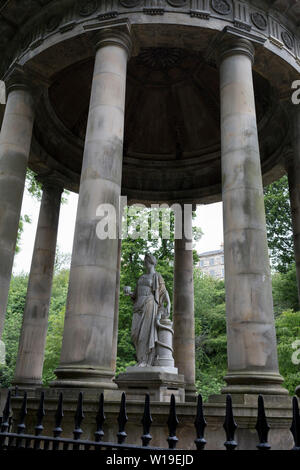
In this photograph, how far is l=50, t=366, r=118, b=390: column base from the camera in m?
11.0

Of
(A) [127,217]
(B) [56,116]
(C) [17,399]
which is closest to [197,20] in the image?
(B) [56,116]

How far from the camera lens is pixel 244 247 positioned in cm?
1299

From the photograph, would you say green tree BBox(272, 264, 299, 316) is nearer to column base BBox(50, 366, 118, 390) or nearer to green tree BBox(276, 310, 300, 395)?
green tree BBox(276, 310, 300, 395)

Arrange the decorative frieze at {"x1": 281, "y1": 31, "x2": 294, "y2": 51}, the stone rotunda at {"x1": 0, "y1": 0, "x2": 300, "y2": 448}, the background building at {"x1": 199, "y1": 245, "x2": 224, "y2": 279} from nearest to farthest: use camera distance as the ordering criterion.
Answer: the stone rotunda at {"x1": 0, "y1": 0, "x2": 300, "y2": 448}
the decorative frieze at {"x1": 281, "y1": 31, "x2": 294, "y2": 51}
the background building at {"x1": 199, "y1": 245, "x2": 224, "y2": 279}

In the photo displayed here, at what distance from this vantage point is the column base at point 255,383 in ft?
36.6

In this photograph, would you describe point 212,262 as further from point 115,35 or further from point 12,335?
point 115,35

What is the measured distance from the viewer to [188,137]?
96.2 feet

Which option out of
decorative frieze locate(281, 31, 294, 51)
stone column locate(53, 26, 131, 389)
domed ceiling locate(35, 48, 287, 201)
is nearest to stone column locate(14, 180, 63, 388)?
domed ceiling locate(35, 48, 287, 201)

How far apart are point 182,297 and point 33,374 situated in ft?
33.0

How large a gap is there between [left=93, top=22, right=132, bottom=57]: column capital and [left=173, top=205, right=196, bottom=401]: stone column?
1400cm

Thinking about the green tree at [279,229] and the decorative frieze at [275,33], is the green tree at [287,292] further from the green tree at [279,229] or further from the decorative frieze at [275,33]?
the decorative frieze at [275,33]

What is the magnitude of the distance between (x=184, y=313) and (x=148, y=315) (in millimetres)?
9306
